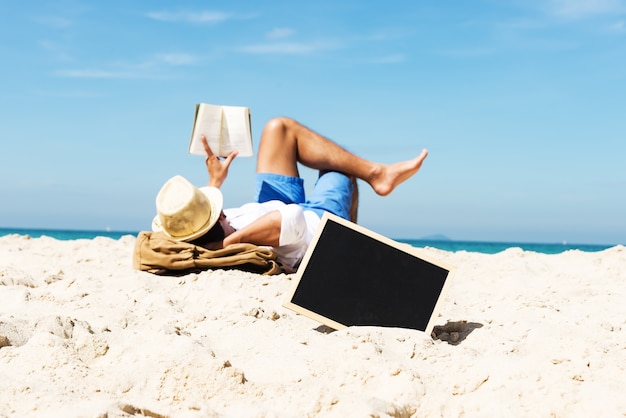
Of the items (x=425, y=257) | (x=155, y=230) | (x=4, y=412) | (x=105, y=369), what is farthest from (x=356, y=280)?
(x=155, y=230)

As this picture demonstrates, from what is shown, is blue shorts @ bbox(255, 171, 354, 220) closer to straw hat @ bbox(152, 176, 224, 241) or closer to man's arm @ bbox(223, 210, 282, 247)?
man's arm @ bbox(223, 210, 282, 247)

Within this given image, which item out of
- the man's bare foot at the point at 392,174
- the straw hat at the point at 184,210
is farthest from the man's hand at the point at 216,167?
the man's bare foot at the point at 392,174

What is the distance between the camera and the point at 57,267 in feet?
14.8

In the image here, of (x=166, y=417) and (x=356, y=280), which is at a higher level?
(x=356, y=280)

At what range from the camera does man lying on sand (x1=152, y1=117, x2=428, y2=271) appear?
4113 millimetres

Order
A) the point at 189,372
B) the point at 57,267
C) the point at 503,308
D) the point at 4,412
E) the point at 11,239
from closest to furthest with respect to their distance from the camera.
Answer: the point at 4,412, the point at 189,372, the point at 503,308, the point at 57,267, the point at 11,239

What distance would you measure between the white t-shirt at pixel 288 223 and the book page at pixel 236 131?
42 centimetres

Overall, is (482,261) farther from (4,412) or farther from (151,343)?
(4,412)

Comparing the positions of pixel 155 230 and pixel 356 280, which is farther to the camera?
pixel 155 230

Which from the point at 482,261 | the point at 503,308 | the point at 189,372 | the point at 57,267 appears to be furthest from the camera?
the point at 482,261

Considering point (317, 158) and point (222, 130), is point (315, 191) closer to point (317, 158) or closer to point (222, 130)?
point (317, 158)

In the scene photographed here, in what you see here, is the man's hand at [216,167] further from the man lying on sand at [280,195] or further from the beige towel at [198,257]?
the beige towel at [198,257]

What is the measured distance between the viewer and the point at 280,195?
4914mm

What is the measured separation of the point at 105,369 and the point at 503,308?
1983 mm
